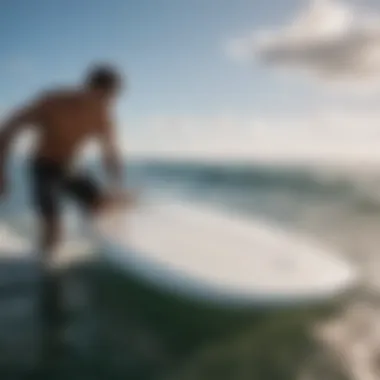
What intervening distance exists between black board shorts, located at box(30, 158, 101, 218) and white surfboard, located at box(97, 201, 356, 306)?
76 millimetres

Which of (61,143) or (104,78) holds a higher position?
(104,78)

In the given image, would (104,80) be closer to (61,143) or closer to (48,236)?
(61,143)

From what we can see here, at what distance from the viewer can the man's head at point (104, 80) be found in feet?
4.57

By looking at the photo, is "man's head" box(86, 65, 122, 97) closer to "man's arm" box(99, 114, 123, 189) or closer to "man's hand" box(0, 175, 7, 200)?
"man's arm" box(99, 114, 123, 189)

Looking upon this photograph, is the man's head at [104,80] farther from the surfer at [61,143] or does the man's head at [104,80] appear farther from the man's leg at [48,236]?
the man's leg at [48,236]

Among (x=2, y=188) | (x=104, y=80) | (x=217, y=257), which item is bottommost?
(x=217, y=257)

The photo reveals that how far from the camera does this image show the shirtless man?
1.39 meters

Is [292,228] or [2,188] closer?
[2,188]

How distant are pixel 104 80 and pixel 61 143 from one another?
18 cm

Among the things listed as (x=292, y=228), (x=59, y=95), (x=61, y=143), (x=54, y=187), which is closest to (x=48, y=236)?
(x=54, y=187)

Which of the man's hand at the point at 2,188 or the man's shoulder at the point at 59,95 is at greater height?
the man's shoulder at the point at 59,95

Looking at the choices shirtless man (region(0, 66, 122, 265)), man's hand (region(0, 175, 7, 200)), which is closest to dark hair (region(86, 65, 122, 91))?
shirtless man (region(0, 66, 122, 265))

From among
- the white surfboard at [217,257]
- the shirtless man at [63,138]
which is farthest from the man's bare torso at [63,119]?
the white surfboard at [217,257]

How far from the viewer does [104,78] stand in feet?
4.58
